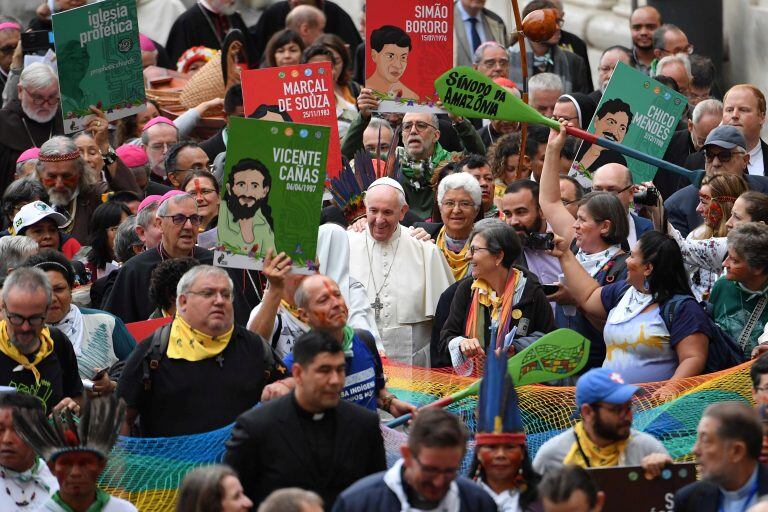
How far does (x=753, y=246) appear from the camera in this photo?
10.6 meters

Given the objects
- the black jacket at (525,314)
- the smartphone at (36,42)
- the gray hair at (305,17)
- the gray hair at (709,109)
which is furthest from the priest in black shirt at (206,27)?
the black jacket at (525,314)

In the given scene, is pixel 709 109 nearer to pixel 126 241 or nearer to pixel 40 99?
pixel 126 241

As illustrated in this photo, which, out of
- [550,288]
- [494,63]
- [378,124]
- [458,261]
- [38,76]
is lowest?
[550,288]

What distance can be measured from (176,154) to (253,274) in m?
2.54

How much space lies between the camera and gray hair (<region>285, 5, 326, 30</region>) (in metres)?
17.4

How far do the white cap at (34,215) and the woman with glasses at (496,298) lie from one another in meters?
2.70

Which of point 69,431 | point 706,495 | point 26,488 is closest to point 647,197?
point 706,495

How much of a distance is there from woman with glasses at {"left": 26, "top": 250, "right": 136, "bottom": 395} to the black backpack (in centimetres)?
293

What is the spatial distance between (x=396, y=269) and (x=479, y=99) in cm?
120

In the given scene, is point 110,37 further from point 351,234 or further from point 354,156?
point 351,234

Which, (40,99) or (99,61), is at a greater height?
(99,61)

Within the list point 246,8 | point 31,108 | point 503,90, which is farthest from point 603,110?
point 246,8

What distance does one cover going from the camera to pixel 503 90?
11938 mm

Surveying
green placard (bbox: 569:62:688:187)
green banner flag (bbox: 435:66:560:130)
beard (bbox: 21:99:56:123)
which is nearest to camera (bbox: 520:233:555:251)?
green banner flag (bbox: 435:66:560:130)
